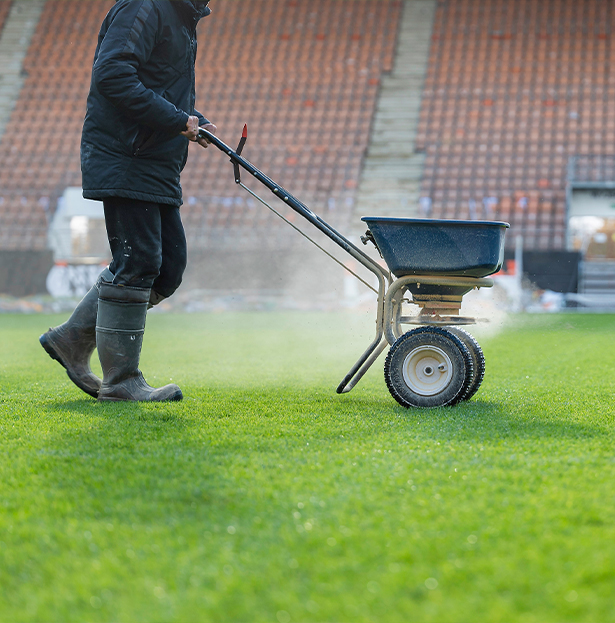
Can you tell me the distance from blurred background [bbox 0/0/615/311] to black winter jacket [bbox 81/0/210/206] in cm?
790

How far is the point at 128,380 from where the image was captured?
9.06ft

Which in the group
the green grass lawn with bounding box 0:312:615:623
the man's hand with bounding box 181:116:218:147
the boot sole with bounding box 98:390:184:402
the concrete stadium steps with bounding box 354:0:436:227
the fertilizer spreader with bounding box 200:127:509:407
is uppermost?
the concrete stadium steps with bounding box 354:0:436:227

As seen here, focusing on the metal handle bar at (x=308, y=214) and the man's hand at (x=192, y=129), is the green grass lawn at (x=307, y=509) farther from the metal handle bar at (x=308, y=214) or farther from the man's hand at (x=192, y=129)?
the man's hand at (x=192, y=129)

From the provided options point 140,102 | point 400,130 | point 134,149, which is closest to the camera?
point 140,102

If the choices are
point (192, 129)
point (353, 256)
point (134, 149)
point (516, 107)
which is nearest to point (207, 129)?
point (192, 129)

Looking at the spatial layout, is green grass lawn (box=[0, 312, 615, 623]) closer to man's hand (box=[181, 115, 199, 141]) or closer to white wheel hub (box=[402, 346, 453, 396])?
white wheel hub (box=[402, 346, 453, 396])

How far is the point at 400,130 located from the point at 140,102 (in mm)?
12504


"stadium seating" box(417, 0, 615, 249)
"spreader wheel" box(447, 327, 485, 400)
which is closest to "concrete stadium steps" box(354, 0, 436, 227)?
"stadium seating" box(417, 0, 615, 249)

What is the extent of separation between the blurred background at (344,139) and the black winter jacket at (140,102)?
790 centimetres

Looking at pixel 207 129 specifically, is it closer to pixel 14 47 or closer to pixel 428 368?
pixel 428 368

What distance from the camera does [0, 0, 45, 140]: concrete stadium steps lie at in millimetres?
15875

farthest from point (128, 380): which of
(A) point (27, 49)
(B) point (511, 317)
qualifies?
(A) point (27, 49)

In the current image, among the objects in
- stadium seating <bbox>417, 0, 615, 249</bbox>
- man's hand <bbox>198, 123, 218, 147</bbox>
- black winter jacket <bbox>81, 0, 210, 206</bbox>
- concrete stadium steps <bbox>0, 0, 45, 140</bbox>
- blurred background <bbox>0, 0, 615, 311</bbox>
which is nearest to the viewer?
black winter jacket <bbox>81, 0, 210, 206</bbox>

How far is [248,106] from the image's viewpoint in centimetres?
1531
